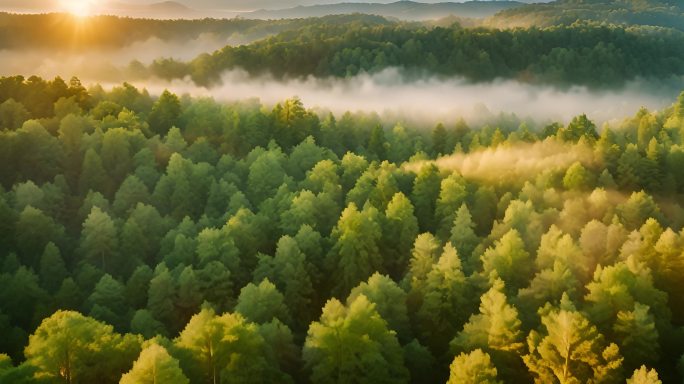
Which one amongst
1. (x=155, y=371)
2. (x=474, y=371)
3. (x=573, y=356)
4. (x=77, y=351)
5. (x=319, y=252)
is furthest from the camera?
(x=319, y=252)

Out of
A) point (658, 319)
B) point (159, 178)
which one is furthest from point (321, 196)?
point (658, 319)

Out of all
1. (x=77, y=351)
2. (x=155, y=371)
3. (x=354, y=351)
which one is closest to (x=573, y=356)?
(x=354, y=351)

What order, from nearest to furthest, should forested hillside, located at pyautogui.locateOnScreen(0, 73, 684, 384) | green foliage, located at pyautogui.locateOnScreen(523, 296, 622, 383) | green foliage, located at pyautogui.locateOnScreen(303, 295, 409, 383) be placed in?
green foliage, located at pyautogui.locateOnScreen(523, 296, 622, 383), forested hillside, located at pyautogui.locateOnScreen(0, 73, 684, 384), green foliage, located at pyautogui.locateOnScreen(303, 295, 409, 383)

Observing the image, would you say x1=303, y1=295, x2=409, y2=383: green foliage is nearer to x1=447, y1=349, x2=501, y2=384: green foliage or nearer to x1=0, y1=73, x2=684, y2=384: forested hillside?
x1=0, y1=73, x2=684, y2=384: forested hillside

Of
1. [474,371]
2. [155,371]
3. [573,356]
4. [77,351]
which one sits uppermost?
[155,371]

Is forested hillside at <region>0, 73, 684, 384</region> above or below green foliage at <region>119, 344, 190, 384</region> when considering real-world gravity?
below

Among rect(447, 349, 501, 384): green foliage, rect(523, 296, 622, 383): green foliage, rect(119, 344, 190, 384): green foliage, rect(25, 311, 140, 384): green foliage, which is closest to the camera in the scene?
rect(119, 344, 190, 384): green foliage

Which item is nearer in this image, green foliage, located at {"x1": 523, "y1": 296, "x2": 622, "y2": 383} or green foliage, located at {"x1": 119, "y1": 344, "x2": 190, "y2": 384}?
green foliage, located at {"x1": 119, "y1": 344, "x2": 190, "y2": 384}

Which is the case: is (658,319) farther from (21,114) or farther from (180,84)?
(180,84)

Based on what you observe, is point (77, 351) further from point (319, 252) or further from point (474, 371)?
point (319, 252)

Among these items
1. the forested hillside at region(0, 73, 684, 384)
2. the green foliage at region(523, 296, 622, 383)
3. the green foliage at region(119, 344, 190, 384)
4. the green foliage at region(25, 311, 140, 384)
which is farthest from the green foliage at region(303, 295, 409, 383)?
the green foliage at region(25, 311, 140, 384)
